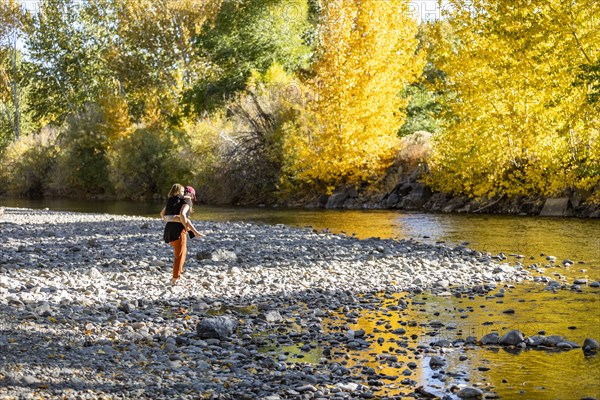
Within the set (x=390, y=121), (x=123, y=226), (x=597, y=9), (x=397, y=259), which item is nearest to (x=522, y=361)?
(x=397, y=259)

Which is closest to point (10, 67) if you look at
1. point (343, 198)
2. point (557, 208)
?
point (343, 198)

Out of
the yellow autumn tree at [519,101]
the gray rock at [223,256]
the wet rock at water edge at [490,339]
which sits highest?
the yellow autumn tree at [519,101]

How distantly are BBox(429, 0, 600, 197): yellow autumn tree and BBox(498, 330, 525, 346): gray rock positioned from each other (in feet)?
46.5

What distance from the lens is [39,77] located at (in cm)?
6488

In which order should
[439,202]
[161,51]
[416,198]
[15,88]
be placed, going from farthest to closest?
[15,88]
[161,51]
[416,198]
[439,202]

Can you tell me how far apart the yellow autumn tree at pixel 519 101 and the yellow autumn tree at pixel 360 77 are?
3818 millimetres

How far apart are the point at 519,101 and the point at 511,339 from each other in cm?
1782

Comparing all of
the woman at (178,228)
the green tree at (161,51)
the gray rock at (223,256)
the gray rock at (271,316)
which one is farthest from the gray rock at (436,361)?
the green tree at (161,51)

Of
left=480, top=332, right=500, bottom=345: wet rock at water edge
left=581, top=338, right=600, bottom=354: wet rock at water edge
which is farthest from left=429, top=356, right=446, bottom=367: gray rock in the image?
left=581, top=338, right=600, bottom=354: wet rock at water edge

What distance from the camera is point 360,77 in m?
30.2

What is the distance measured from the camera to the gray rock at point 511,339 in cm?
846

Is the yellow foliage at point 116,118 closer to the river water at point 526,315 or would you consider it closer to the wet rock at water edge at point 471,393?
the river water at point 526,315

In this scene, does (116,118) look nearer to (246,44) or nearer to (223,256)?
(246,44)

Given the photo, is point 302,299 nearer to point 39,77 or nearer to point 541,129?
point 541,129
